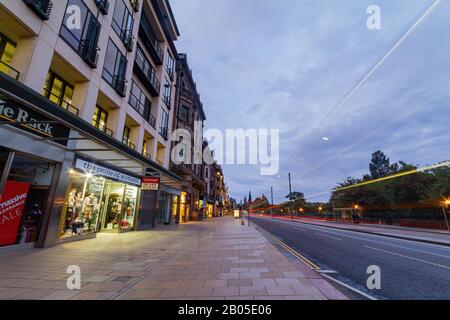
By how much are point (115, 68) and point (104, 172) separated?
7302 millimetres

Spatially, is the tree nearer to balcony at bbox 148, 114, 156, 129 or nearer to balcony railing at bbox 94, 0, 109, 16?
balcony at bbox 148, 114, 156, 129

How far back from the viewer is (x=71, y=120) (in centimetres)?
668

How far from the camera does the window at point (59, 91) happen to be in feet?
31.7

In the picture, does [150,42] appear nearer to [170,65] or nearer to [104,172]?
[170,65]

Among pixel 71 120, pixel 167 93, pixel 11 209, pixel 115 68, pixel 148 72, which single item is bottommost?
pixel 11 209

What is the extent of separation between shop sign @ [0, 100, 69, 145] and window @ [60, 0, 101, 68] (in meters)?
4.39

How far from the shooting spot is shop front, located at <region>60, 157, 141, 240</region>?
10031mm

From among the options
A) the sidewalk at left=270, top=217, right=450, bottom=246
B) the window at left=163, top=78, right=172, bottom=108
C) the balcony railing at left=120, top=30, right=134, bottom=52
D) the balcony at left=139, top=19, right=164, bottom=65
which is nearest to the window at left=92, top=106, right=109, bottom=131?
the balcony railing at left=120, top=30, right=134, bottom=52

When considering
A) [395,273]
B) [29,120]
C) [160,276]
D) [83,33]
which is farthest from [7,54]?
[395,273]

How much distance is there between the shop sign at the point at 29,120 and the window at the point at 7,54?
1437 millimetres

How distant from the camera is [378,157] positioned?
6600 cm

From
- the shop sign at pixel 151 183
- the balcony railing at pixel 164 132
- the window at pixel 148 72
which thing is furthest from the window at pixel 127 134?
the window at pixel 148 72
